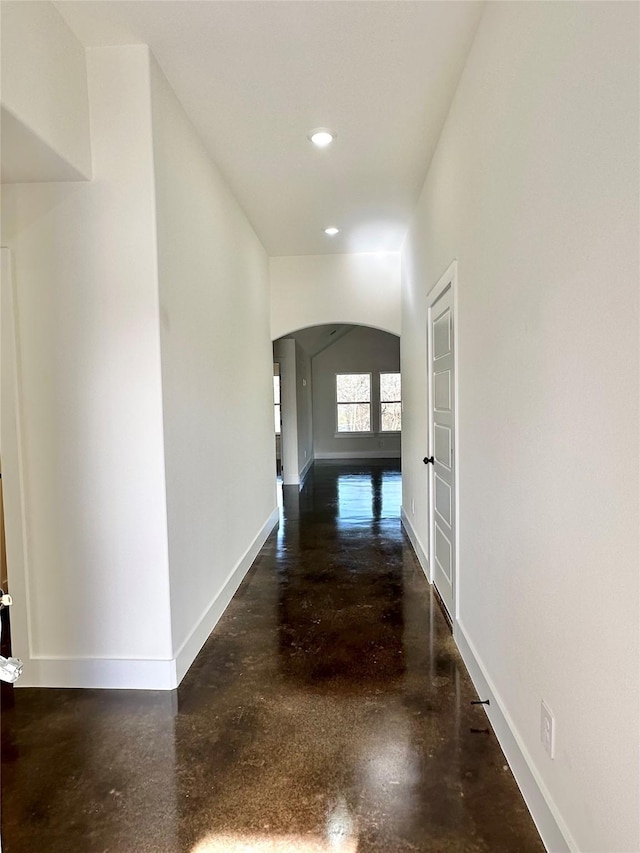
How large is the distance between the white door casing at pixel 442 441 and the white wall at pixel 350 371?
7.44 m

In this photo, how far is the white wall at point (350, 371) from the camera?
1112cm

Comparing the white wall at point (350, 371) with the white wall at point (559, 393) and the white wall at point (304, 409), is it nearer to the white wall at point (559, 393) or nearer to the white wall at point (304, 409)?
the white wall at point (304, 409)

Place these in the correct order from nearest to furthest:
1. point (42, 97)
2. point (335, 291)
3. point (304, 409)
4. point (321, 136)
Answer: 1. point (42, 97)
2. point (321, 136)
3. point (335, 291)
4. point (304, 409)

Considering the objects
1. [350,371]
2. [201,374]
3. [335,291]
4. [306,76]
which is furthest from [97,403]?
[350,371]

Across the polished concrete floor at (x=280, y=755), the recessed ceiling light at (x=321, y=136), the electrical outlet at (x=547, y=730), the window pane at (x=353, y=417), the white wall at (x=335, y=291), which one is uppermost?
the recessed ceiling light at (x=321, y=136)

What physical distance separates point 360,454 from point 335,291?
619cm

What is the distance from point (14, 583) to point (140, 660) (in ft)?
2.32

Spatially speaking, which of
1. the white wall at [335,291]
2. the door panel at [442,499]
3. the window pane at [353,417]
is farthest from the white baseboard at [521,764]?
the window pane at [353,417]

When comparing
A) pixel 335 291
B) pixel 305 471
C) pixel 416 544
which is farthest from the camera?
pixel 305 471

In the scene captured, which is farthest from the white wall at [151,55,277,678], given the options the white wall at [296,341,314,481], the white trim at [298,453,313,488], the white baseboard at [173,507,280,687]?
the white wall at [296,341,314,481]

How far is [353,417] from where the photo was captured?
11.3 m

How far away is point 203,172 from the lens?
10.2ft

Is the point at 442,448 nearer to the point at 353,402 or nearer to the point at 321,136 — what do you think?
the point at 321,136

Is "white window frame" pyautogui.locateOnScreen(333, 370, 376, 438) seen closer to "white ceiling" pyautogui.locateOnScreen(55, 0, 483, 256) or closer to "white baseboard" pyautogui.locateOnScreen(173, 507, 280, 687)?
"white baseboard" pyautogui.locateOnScreen(173, 507, 280, 687)
